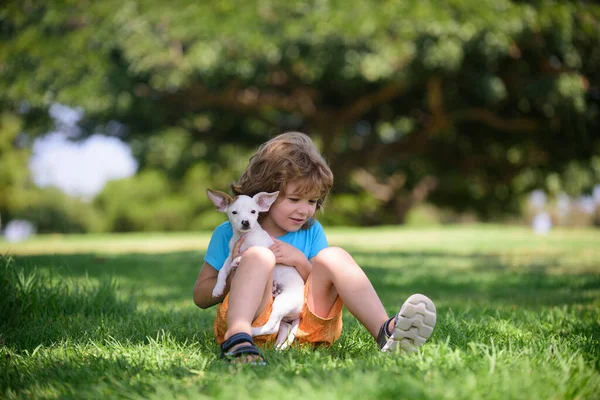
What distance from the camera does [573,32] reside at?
11.9m

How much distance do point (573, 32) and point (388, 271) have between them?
7.56m

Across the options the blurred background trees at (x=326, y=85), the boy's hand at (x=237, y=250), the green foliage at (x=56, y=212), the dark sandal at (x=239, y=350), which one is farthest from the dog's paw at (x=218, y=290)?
the green foliage at (x=56, y=212)

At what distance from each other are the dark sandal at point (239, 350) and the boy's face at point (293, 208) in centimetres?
72

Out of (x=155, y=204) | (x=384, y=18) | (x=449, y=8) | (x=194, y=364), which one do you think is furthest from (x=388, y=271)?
(x=155, y=204)

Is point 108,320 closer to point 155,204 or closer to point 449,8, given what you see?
point 449,8

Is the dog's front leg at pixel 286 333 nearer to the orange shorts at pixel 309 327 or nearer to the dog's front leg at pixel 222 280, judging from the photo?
the orange shorts at pixel 309 327

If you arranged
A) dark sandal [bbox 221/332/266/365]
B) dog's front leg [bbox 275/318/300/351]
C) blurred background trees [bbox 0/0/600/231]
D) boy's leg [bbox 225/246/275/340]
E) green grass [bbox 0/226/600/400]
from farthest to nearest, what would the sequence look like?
blurred background trees [bbox 0/0/600/231], dog's front leg [bbox 275/318/300/351], boy's leg [bbox 225/246/275/340], dark sandal [bbox 221/332/266/365], green grass [bbox 0/226/600/400]

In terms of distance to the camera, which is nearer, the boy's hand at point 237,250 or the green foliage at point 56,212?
the boy's hand at point 237,250

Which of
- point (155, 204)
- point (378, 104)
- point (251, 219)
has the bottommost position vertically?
point (155, 204)

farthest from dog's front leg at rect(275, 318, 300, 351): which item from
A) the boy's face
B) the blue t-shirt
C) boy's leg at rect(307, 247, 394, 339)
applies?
the boy's face

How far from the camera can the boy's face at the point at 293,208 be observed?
3.00 m

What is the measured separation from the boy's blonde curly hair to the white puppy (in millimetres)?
159

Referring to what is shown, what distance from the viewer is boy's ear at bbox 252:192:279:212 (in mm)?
2929

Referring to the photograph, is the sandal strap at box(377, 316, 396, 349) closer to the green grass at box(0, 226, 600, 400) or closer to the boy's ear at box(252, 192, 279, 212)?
the green grass at box(0, 226, 600, 400)
